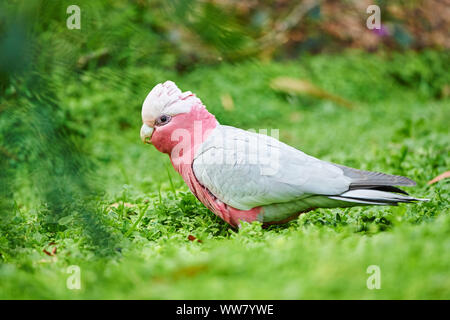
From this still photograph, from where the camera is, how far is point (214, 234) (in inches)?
105

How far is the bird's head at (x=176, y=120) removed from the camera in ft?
8.60

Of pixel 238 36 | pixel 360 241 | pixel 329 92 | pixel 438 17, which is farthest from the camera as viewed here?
pixel 438 17

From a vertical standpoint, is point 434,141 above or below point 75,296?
above

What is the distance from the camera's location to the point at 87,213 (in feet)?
3.17

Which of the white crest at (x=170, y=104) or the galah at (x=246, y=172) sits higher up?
the white crest at (x=170, y=104)

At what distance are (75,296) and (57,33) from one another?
92 cm

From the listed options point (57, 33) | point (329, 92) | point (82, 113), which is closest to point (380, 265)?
point (57, 33)

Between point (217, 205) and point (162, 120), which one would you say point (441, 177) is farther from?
point (162, 120)

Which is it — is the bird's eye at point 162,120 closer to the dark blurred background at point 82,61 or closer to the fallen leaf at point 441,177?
the dark blurred background at point 82,61

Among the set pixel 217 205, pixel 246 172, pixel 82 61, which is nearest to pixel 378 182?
pixel 246 172

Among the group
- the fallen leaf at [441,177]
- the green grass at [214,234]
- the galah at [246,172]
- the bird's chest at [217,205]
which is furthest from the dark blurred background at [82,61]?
the fallen leaf at [441,177]

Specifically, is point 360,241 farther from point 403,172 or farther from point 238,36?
point 403,172

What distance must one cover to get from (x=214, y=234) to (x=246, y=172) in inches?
16.6

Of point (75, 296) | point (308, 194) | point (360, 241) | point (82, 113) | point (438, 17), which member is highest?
point (438, 17)
